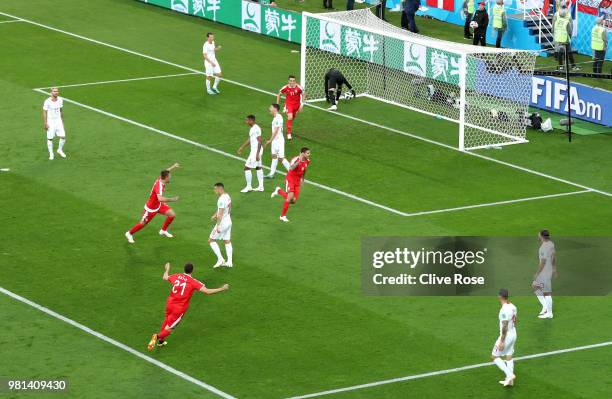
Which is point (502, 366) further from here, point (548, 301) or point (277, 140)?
point (277, 140)

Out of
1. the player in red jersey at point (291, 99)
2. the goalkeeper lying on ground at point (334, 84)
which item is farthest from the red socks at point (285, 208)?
the goalkeeper lying on ground at point (334, 84)

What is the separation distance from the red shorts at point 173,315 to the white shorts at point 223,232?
4222mm

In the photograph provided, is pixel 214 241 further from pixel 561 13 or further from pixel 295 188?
pixel 561 13

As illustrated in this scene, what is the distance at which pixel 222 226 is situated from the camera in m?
32.0

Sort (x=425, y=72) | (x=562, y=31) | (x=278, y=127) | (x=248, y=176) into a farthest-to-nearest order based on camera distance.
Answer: (x=562, y=31)
(x=425, y=72)
(x=278, y=127)
(x=248, y=176)

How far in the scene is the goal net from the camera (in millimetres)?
44875

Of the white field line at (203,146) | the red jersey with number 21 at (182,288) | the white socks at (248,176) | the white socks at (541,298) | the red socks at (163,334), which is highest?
the red jersey with number 21 at (182,288)

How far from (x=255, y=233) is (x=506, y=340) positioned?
9.94 metres

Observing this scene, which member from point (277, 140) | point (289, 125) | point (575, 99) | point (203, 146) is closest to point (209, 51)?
point (289, 125)

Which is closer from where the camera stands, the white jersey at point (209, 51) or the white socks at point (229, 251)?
the white socks at point (229, 251)

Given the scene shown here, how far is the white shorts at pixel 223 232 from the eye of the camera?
32.0 meters

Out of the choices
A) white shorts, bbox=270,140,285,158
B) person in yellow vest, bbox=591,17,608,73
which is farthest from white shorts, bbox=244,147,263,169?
person in yellow vest, bbox=591,17,608,73

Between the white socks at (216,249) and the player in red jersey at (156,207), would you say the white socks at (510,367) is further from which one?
the player in red jersey at (156,207)

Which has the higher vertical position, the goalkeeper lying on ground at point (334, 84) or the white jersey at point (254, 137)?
the white jersey at point (254, 137)
